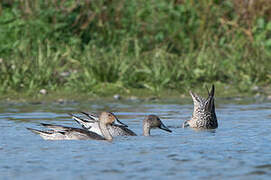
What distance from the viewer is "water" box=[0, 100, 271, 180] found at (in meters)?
6.27

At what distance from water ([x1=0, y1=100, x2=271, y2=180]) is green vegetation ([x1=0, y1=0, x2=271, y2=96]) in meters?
2.30

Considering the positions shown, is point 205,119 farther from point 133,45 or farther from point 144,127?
point 133,45

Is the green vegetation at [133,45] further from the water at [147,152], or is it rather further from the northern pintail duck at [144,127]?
Result: the northern pintail duck at [144,127]

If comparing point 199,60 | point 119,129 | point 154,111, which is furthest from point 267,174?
point 199,60

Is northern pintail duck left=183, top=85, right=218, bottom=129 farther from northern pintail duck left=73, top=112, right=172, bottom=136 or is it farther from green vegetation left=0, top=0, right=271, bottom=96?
green vegetation left=0, top=0, right=271, bottom=96

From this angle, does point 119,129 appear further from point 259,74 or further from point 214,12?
point 214,12

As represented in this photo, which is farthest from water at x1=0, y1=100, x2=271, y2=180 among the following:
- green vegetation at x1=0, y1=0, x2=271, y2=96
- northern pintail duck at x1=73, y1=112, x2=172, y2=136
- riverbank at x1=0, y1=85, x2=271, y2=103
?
green vegetation at x1=0, y1=0, x2=271, y2=96

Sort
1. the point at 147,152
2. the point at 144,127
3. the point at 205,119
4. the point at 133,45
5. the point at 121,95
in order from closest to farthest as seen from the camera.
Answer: the point at 147,152 < the point at 144,127 < the point at 205,119 < the point at 121,95 < the point at 133,45

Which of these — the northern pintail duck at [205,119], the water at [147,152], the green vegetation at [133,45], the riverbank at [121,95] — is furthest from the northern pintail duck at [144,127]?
the green vegetation at [133,45]

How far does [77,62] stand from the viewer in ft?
45.0

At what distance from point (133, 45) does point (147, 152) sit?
839 cm

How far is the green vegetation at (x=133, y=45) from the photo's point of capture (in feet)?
43.0

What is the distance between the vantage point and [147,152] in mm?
7309

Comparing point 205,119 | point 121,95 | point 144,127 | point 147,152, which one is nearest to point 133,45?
point 121,95
